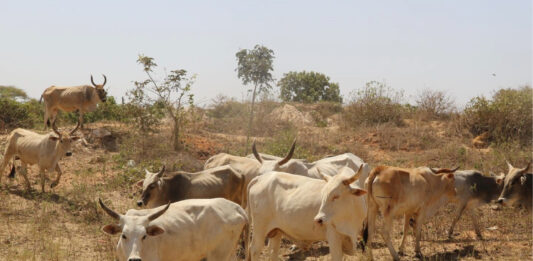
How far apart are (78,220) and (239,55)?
1404 cm

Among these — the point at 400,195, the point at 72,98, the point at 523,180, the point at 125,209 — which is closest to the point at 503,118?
the point at 523,180

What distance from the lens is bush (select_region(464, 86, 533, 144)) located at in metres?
17.5

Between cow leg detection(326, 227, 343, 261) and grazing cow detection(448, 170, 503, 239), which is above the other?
grazing cow detection(448, 170, 503, 239)

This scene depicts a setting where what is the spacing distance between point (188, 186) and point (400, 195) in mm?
3308

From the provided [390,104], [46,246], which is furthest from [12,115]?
[390,104]

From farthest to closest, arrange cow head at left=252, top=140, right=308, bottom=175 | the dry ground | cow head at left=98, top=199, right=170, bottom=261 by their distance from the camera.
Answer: cow head at left=252, top=140, right=308, bottom=175 → the dry ground → cow head at left=98, top=199, right=170, bottom=261

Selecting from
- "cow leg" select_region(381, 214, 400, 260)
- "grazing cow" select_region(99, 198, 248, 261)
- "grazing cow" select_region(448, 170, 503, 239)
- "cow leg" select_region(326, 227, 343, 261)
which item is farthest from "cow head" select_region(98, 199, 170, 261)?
"grazing cow" select_region(448, 170, 503, 239)

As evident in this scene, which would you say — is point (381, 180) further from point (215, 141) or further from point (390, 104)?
point (390, 104)

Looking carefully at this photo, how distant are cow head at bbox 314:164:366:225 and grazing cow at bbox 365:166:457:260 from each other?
6.25 ft

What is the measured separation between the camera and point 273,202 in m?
7.77

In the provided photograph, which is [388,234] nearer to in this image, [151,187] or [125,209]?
[151,187]

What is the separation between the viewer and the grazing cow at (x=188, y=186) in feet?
29.0

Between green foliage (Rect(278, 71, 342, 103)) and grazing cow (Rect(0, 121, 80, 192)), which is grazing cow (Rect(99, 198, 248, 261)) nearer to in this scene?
grazing cow (Rect(0, 121, 80, 192))

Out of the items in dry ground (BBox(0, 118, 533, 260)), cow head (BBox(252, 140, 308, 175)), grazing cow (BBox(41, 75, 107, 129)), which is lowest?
dry ground (BBox(0, 118, 533, 260))
